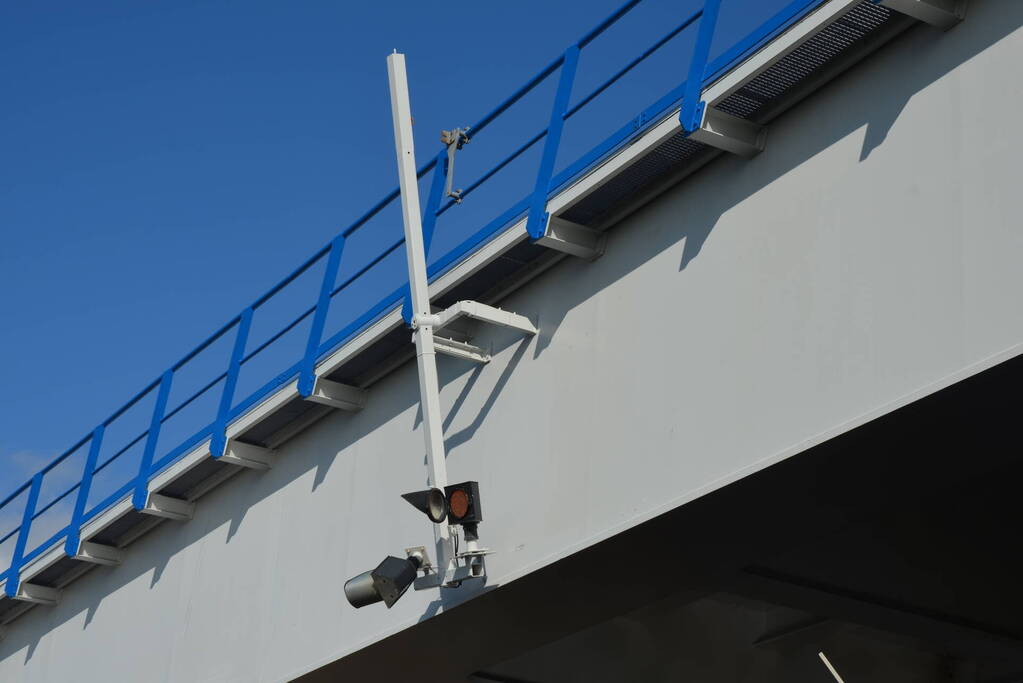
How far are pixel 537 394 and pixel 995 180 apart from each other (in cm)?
448

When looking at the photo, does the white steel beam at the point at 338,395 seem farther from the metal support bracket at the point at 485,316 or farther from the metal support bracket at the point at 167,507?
the metal support bracket at the point at 167,507

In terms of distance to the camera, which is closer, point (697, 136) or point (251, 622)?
point (697, 136)

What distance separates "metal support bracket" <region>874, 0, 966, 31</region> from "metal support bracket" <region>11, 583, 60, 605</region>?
14.2 metres

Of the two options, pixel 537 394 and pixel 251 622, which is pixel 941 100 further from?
pixel 251 622

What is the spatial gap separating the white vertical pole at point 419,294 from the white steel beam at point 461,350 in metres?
0.18

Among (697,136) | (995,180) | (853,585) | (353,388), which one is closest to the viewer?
(995,180)

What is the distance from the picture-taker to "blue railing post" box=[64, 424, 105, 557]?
17219 mm

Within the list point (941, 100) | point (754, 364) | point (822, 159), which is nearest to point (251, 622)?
point (754, 364)

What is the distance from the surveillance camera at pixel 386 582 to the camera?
10922 millimetres

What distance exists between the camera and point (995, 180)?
26.2 ft

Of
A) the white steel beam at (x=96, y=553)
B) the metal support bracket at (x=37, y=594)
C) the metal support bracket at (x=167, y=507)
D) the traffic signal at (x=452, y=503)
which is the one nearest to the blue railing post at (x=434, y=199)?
the traffic signal at (x=452, y=503)

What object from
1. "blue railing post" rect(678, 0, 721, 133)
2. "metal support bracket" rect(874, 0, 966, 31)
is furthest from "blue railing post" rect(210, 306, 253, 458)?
"metal support bracket" rect(874, 0, 966, 31)

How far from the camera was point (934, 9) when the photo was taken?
8531mm

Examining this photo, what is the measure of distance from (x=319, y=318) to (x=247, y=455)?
6.17 feet
